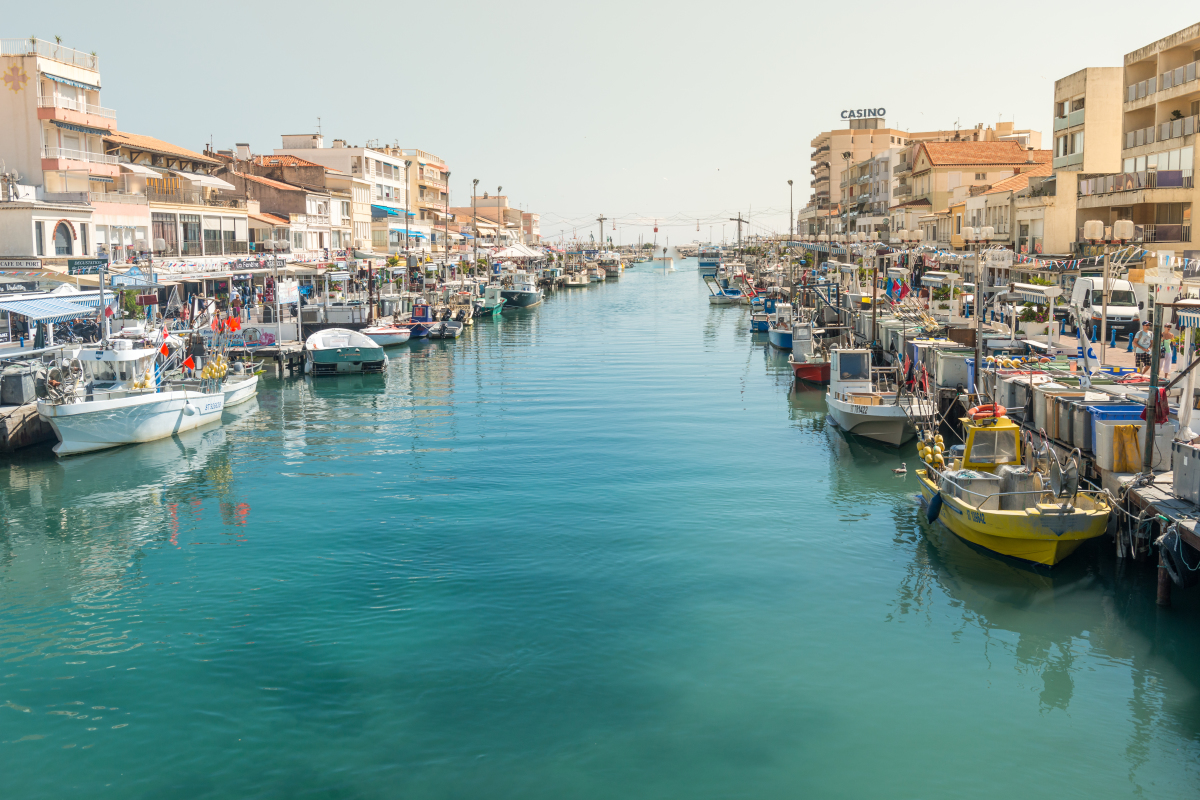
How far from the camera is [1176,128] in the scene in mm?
43375

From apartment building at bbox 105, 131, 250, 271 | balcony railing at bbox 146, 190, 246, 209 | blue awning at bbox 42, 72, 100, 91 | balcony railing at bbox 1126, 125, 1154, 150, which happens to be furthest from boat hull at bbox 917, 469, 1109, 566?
balcony railing at bbox 146, 190, 246, 209

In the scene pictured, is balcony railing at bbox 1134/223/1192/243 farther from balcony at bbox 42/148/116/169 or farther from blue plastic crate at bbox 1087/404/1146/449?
balcony at bbox 42/148/116/169

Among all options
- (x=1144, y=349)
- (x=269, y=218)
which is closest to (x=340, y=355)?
(x=269, y=218)

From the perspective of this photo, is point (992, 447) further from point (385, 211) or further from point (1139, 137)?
point (385, 211)

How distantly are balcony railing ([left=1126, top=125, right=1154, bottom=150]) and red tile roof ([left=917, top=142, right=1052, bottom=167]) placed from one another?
128 ft

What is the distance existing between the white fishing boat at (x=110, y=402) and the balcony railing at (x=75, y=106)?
21154 mm

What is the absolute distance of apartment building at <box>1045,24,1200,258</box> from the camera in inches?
1698

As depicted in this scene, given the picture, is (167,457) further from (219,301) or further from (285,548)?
(219,301)

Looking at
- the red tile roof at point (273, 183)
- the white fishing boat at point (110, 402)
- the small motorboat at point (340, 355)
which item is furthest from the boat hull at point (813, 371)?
the red tile roof at point (273, 183)

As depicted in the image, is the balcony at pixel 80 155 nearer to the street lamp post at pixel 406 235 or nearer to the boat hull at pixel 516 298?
the street lamp post at pixel 406 235

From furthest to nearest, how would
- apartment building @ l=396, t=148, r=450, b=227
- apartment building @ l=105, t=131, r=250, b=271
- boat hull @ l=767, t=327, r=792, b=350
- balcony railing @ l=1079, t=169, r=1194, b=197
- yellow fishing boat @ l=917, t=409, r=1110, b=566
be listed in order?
1. apartment building @ l=396, t=148, r=450, b=227
2. boat hull @ l=767, t=327, r=792, b=350
3. apartment building @ l=105, t=131, r=250, b=271
4. balcony railing @ l=1079, t=169, r=1194, b=197
5. yellow fishing boat @ l=917, t=409, r=1110, b=566

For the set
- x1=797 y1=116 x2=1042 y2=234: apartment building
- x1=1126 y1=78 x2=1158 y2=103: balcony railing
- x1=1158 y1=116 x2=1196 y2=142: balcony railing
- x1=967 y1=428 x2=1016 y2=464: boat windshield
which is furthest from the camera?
x1=797 y1=116 x2=1042 y2=234: apartment building

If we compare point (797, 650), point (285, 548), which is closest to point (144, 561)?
point (285, 548)

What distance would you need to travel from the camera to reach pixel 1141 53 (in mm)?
46031
